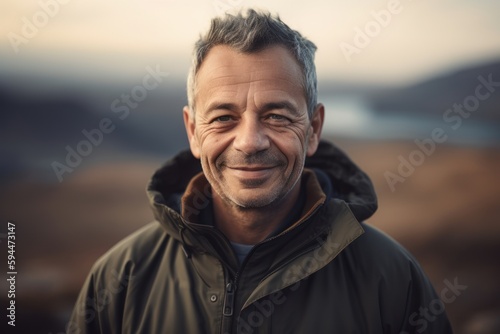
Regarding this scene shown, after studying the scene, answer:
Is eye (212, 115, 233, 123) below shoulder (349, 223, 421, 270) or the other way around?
A: the other way around

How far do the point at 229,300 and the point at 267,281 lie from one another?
17 centimetres

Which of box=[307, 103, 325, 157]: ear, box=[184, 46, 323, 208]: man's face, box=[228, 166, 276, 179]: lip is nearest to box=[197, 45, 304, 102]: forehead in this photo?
box=[184, 46, 323, 208]: man's face

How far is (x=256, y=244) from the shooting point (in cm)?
204

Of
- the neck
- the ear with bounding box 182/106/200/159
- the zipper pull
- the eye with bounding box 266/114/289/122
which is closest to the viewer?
the zipper pull

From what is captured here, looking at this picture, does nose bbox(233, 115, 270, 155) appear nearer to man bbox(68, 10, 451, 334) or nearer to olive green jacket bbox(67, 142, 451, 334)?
man bbox(68, 10, 451, 334)

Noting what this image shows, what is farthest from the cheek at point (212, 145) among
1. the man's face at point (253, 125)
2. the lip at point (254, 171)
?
the lip at point (254, 171)

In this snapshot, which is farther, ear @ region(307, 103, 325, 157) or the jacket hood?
ear @ region(307, 103, 325, 157)

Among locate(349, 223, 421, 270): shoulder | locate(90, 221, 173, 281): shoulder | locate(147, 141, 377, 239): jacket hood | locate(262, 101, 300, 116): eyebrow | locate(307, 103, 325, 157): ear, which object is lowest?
locate(349, 223, 421, 270): shoulder

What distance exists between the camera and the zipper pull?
199cm

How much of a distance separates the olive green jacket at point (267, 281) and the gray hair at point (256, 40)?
1.52 ft

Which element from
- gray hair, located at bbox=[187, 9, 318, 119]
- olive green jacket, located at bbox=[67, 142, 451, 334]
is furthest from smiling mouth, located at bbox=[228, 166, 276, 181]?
gray hair, located at bbox=[187, 9, 318, 119]

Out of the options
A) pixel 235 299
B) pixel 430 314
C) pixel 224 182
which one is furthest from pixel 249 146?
pixel 430 314

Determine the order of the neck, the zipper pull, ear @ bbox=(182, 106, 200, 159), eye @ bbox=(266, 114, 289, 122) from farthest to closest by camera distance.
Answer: ear @ bbox=(182, 106, 200, 159)
the neck
eye @ bbox=(266, 114, 289, 122)
the zipper pull

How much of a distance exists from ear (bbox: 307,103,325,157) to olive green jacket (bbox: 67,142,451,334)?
163mm
